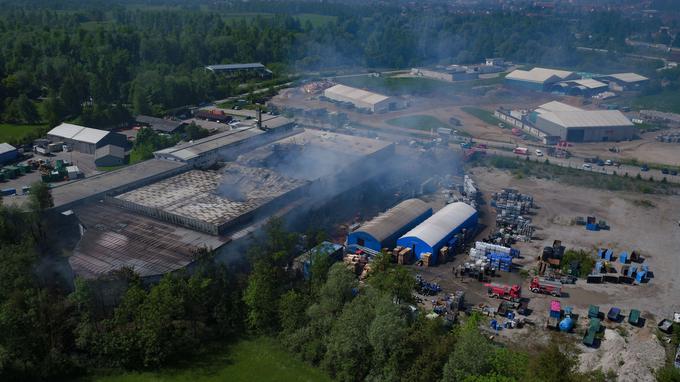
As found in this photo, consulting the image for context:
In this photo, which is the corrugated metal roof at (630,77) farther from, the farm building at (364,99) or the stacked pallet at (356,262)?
the stacked pallet at (356,262)

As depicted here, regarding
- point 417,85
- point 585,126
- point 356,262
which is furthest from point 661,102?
point 356,262

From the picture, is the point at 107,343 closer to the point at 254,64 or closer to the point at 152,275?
the point at 152,275

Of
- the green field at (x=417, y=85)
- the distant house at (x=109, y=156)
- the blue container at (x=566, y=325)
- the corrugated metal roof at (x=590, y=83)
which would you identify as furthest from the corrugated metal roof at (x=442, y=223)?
the corrugated metal roof at (x=590, y=83)

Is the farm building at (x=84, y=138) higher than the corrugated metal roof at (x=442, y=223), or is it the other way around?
the farm building at (x=84, y=138)

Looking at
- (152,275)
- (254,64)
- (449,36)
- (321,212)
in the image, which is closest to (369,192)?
(321,212)

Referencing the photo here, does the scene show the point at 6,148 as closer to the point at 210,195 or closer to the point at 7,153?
the point at 7,153

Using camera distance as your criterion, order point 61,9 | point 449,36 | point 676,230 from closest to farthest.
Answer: point 676,230 < point 449,36 < point 61,9

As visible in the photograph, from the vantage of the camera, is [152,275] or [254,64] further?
[254,64]
